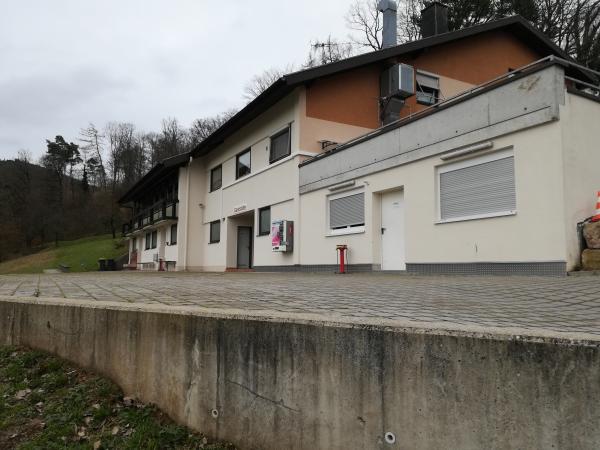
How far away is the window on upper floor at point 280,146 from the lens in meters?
16.7

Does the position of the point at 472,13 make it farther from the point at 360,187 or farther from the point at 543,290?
the point at 543,290

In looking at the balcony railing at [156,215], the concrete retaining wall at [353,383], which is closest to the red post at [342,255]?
the concrete retaining wall at [353,383]

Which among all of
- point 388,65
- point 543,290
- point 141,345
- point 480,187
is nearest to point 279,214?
point 388,65

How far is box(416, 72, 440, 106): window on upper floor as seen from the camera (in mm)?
17672

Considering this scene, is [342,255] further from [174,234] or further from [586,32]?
[586,32]

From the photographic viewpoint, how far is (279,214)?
56.3ft

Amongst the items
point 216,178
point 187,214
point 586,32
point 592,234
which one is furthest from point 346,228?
point 586,32

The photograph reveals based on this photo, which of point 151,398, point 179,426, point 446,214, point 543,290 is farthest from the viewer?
point 446,214

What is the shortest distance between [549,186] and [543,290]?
375 centimetres

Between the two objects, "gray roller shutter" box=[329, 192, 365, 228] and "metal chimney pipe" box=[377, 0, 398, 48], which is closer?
"gray roller shutter" box=[329, 192, 365, 228]

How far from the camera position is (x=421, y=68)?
1759cm

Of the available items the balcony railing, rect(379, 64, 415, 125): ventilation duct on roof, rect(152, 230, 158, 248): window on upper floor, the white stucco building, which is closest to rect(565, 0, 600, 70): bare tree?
the white stucco building

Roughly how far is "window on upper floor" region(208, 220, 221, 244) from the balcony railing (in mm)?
3053

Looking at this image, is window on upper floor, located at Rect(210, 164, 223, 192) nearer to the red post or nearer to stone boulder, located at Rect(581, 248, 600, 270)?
the red post
